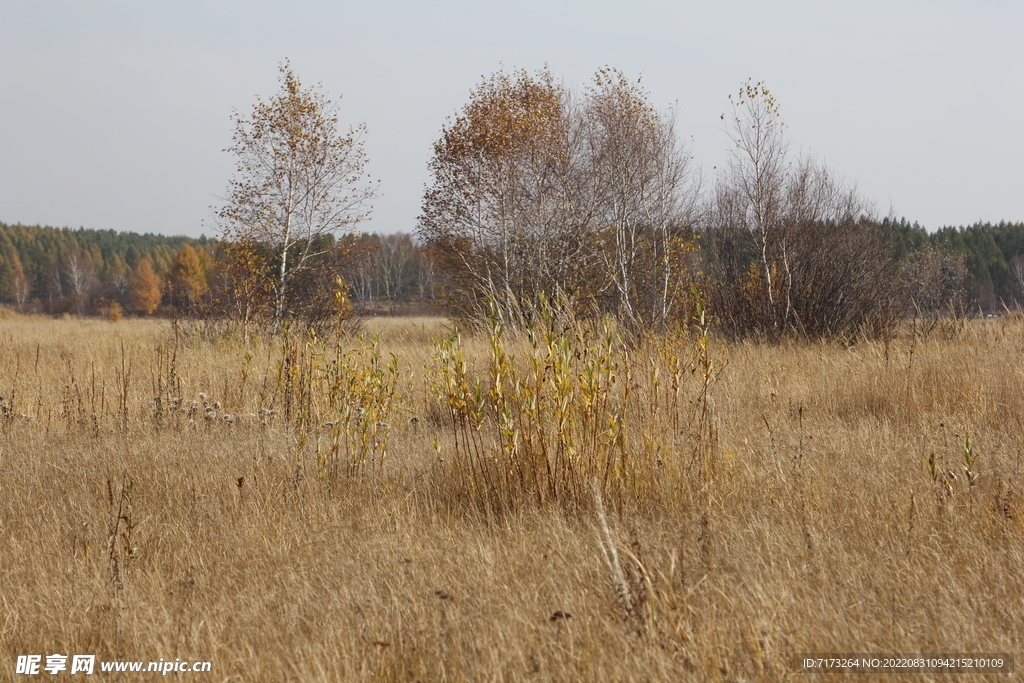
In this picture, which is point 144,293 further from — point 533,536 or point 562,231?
point 533,536

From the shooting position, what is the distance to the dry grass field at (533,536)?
1931 millimetres

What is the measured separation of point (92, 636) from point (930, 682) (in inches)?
96.8

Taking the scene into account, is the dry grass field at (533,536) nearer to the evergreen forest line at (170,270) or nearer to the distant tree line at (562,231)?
the distant tree line at (562,231)

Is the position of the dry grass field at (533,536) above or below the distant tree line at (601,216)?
below

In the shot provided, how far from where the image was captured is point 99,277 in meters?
75.3

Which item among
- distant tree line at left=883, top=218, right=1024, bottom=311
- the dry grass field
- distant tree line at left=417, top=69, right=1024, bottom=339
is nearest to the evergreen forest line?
distant tree line at left=883, top=218, right=1024, bottom=311

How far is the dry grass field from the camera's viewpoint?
1.93 meters

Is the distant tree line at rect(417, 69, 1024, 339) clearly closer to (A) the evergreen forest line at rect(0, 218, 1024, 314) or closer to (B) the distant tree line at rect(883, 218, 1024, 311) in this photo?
(A) the evergreen forest line at rect(0, 218, 1024, 314)

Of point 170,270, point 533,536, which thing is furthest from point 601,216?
point 170,270

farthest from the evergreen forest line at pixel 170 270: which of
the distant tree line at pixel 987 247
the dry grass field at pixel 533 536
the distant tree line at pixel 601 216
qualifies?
the dry grass field at pixel 533 536

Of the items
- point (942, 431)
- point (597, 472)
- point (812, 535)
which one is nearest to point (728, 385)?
point (942, 431)

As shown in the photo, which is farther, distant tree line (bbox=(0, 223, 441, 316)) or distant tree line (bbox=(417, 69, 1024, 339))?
distant tree line (bbox=(0, 223, 441, 316))

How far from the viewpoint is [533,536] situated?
2.73m

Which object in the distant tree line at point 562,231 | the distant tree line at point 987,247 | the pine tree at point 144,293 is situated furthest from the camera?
the pine tree at point 144,293
